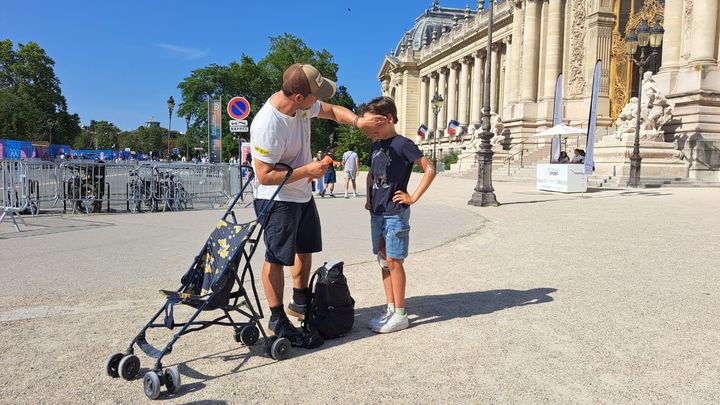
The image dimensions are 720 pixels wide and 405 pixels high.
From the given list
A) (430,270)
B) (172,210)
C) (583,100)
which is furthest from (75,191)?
(583,100)

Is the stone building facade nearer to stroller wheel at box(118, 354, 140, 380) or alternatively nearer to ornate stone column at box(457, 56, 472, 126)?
ornate stone column at box(457, 56, 472, 126)

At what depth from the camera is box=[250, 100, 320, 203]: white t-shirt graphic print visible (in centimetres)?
378

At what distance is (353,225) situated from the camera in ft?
37.1

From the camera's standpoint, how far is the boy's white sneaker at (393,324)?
4.27m

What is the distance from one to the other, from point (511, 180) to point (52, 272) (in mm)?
27004

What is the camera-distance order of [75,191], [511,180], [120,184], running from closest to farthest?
[75,191] < [120,184] < [511,180]

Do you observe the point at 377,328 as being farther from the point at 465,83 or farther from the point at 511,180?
the point at 465,83

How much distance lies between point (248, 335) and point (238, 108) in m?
11.5

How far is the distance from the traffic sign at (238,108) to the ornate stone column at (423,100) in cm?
6730

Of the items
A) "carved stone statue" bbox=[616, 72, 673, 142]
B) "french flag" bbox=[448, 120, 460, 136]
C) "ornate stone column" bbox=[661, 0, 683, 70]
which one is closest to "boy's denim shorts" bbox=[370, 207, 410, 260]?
"carved stone statue" bbox=[616, 72, 673, 142]

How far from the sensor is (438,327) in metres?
4.42

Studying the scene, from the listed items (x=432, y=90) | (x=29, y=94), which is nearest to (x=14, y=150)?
(x=29, y=94)

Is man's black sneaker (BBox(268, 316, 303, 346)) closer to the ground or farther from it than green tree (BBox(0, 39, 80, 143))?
closer to the ground

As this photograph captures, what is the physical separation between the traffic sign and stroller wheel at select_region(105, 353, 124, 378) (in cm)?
1160
